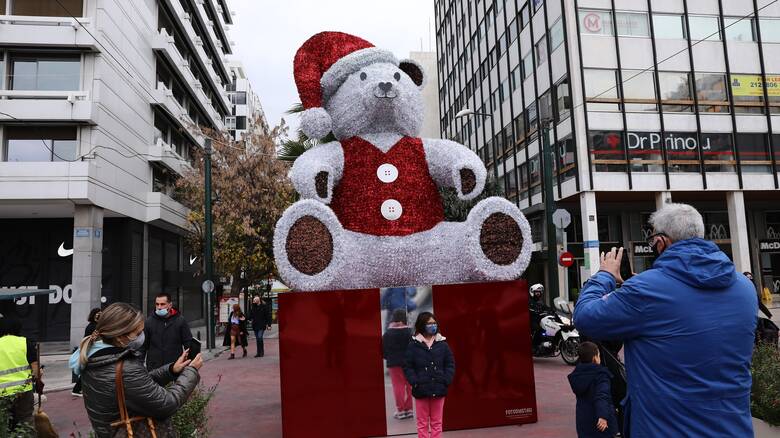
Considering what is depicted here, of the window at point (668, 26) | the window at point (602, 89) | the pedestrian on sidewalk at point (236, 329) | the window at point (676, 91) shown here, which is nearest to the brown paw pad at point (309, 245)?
the pedestrian on sidewalk at point (236, 329)

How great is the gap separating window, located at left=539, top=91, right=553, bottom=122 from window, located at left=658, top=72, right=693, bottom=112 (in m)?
3.93

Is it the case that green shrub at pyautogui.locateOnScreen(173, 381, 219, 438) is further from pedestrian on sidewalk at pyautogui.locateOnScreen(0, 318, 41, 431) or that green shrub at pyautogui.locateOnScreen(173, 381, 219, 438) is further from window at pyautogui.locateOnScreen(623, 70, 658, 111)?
window at pyautogui.locateOnScreen(623, 70, 658, 111)

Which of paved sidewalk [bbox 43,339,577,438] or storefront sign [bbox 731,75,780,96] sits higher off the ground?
storefront sign [bbox 731,75,780,96]

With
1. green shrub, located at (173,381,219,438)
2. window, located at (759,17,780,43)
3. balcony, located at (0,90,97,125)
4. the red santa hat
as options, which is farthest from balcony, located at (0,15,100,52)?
window, located at (759,17,780,43)

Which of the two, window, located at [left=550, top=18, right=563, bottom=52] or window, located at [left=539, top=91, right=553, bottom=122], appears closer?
window, located at [left=550, top=18, right=563, bottom=52]

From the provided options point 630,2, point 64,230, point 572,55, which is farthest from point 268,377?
point 630,2

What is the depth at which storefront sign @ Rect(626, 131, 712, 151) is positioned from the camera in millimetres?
20781

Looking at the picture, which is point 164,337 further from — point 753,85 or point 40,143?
point 753,85

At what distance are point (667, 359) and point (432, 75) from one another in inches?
1881

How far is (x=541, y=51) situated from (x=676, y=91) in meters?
5.44

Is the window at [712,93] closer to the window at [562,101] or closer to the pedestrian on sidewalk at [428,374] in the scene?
the window at [562,101]

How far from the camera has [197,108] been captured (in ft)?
90.8

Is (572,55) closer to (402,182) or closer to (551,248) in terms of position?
(551,248)

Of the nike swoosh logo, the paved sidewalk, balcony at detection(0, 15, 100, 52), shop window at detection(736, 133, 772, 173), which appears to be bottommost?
the paved sidewalk
